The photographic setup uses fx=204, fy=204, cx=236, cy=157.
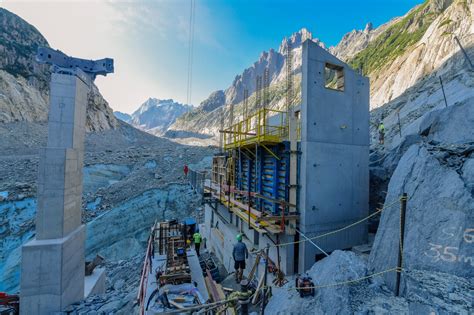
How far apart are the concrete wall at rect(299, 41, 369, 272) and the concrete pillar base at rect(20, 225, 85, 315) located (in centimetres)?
894

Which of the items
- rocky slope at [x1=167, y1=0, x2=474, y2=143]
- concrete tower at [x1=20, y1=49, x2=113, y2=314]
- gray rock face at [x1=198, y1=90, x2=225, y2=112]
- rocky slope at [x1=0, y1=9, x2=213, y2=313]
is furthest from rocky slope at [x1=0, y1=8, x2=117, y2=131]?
gray rock face at [x1=198, y1=90, x2=225, y2=112]

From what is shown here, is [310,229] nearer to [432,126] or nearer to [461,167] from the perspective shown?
[461,167]

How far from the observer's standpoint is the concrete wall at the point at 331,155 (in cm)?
731

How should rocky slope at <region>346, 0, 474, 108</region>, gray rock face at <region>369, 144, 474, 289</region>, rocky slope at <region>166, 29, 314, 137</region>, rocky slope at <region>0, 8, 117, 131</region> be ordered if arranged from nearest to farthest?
gray rock face at <region>369, 144, 474, 289</region>
rocky slope at <region>346, 0, 474, 108</region>
rocky slope at <region>0, 8, 117, 131</region>
rocky slope at <region>166, 29, 314, 137</region>

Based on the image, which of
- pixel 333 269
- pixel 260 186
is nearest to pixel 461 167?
pixel 333 269

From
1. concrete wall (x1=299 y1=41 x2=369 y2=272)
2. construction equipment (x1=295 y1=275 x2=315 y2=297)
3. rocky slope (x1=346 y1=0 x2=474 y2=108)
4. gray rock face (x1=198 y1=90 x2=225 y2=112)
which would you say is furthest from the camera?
gray rock face (x1=198 y1=90 x2=225 y2=112)

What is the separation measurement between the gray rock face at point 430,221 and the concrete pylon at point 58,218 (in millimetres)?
10531

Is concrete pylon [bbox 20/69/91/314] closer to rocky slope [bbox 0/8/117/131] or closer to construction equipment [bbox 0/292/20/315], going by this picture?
construction equipment [bbox 0/292/20/315]

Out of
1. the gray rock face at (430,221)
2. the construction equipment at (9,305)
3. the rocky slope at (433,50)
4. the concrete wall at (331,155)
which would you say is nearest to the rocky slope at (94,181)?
the construction equipment at (9,305)

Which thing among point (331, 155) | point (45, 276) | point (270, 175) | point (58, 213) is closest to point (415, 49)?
point (331, 155)

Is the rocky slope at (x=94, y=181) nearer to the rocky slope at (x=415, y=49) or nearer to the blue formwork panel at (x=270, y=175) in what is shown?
the blue formwork panel at (x=270, y=175)

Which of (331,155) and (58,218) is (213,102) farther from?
(331,155)

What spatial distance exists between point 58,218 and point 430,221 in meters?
11.5

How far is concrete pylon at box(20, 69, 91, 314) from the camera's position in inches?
294
